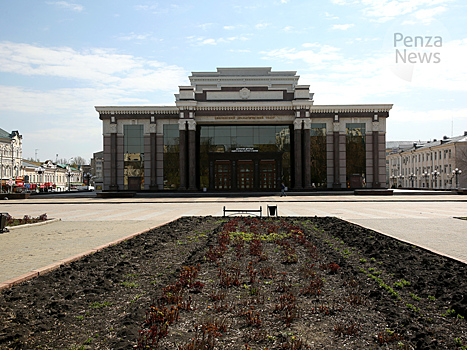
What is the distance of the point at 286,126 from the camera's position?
5725 cm

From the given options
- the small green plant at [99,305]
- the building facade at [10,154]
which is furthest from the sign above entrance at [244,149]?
the building facade at [10,154]

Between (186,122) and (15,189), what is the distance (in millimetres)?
52805

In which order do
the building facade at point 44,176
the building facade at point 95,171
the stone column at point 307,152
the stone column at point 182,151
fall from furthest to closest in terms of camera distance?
1. the building facade at point 44,176
2. the building facade at point 95,171
3. the stone column at point 182,151
4. the stone column at point 307,152

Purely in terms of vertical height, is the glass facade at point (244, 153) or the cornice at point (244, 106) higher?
the cornice at point (244, 106)

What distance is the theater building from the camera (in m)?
55.0

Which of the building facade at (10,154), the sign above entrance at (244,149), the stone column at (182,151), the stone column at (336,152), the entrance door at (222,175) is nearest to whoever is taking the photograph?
the stone column at (182,151)

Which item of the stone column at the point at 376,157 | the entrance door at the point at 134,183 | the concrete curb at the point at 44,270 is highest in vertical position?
the stone column at the point at 376,157

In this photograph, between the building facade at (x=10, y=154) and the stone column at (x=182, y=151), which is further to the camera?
the building facade at (x=10, y=154)

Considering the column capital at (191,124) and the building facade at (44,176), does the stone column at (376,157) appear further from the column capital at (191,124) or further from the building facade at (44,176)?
the building facade at (44,176)

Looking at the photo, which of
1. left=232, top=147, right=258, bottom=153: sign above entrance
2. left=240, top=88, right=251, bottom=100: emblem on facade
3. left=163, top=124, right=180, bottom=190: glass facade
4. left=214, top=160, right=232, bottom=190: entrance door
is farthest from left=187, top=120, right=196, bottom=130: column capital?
left=240, top=88, right=251, bottom=100: emblem on facade

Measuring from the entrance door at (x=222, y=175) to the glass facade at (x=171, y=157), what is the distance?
5.66 metres

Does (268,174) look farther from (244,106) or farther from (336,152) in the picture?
(244,106)

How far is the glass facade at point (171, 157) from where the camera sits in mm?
55938

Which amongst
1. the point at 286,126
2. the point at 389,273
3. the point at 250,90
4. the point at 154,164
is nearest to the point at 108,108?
the point at 154,164
